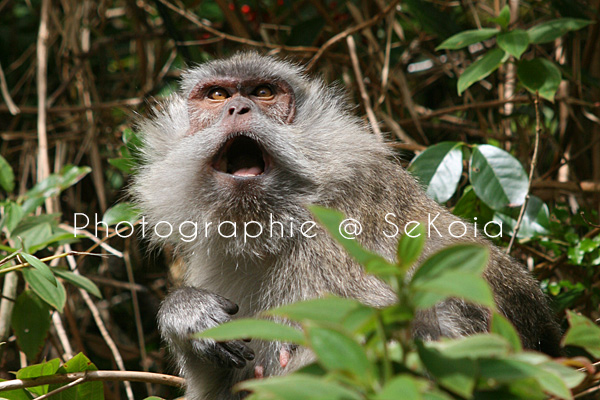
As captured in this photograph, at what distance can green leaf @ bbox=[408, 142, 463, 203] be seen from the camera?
3.49 m

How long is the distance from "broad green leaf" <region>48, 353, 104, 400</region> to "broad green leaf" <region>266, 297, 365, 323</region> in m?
1.56

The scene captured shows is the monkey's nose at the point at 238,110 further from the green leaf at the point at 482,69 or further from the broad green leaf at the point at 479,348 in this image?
the broad green leaf at the point at 479,348

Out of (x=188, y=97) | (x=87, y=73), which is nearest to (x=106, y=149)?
(x=87, y=73)

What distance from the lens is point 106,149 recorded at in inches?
219

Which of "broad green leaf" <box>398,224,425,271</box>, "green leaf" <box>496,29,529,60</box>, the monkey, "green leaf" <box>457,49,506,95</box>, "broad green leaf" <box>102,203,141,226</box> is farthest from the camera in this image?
"broad green leaf" <box>102,203,141,226</box>

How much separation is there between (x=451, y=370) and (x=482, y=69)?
8.00ft

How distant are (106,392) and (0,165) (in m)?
1.47

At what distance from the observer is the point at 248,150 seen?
3.18 metres

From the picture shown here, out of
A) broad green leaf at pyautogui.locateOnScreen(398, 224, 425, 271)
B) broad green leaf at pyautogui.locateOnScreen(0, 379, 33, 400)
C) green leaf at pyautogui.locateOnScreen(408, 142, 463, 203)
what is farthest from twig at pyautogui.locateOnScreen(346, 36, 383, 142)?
broad green leaf at pyautogui.locateOnScreen(398, 224, 425, 271)

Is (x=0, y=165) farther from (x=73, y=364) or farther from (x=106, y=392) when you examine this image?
(x=73, y=364)

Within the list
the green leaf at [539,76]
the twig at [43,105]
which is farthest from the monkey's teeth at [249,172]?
the twig at [43,105]

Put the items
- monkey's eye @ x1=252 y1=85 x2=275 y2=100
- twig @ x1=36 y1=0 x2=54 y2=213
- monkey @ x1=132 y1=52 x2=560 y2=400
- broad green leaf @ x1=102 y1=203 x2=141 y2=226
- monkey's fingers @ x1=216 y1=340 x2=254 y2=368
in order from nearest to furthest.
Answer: monkey's fingers @ x1=216 y1=340 x2=254 y2=368 < monkey @ x1=132 y1=52 x2=560 y2=400 < monkey's eye @ x1=252 y1=85 x2=275 y2=100 < broad green leaf @ x1=102 y1=203 x2=141 y2=226 < twig @ x1=36 y1=0 x2=54 y2=213

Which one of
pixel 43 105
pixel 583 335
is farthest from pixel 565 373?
pixel 43 105

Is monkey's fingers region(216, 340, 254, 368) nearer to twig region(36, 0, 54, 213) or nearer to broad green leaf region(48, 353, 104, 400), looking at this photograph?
broad green leaf region(48, 353, 104, 400)
